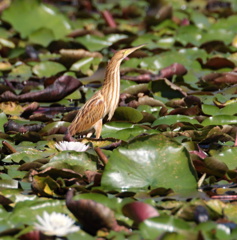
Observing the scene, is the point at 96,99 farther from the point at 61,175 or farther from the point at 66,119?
the point at 61,175

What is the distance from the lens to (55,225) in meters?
3.58

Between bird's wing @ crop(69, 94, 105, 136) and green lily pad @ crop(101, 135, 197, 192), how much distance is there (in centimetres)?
136

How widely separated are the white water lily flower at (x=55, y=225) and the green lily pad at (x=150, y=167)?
63 cm

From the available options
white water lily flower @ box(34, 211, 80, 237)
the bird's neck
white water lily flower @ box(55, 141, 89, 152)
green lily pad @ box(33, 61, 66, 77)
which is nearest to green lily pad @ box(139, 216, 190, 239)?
white water lily flower @ box(34, 211, 80, 237)

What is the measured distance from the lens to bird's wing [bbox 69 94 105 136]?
5684 mm

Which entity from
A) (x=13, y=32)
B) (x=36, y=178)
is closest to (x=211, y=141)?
(x=36, y=178)

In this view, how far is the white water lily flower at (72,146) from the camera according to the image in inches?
190

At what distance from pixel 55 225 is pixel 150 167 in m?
0.92

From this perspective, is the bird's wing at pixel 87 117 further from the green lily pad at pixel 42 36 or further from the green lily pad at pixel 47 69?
the green lily pad at pixel 42 36

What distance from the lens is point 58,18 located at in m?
10.2

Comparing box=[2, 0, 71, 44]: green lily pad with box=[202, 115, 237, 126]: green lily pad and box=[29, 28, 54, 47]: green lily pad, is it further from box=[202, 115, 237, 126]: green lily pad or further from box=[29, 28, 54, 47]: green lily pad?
box=[202, 115, 237, 126]: green lily pad

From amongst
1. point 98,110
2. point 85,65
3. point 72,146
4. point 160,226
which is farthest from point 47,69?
point 160,226

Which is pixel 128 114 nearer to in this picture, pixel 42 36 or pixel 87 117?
pixel 87 117

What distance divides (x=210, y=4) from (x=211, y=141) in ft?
27.6
